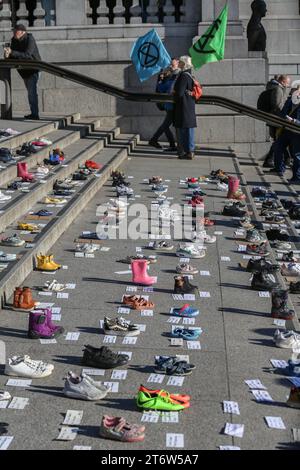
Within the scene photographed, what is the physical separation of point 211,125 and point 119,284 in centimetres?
1148

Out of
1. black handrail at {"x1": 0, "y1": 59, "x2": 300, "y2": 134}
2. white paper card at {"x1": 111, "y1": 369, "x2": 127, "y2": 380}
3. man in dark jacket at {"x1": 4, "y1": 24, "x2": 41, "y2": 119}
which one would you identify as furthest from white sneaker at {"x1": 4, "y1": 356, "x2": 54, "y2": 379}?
man in dark jacket at {"x1": 4, "y1": 24, "x2": 41, "y2": 119}

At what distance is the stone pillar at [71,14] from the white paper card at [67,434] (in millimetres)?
15790

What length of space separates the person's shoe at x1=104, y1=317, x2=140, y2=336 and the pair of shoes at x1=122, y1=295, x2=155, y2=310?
76 centimetres

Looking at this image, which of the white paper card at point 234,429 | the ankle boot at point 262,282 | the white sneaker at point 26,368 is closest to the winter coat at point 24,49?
the ankle boot at point 262,282

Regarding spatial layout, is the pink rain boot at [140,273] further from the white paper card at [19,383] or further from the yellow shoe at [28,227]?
the white paper card at [19,383]

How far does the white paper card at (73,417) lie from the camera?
6.46 meters

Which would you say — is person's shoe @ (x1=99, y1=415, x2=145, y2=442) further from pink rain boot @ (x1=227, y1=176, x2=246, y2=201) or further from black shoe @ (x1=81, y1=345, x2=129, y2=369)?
pink rain boot @ (x1=227, y1=176, x2=246, y2=201)

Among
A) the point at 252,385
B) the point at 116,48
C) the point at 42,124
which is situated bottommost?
the point at 252,385

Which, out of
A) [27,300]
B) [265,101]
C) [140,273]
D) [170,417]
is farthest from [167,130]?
[170,417]

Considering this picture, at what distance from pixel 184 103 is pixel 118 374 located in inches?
446

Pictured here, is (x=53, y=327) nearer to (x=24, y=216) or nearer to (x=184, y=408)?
(x=184, y=408)

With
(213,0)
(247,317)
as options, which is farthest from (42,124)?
(247,317)

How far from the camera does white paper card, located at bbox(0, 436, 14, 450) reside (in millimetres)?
5996

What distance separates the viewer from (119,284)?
980 centimetres
